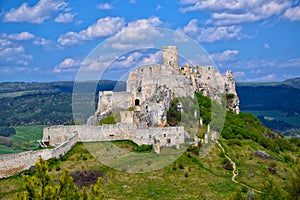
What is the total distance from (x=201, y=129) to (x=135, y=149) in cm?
1116

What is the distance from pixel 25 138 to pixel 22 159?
94.3 m

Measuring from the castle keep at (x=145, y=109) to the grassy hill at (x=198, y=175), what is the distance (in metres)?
1.39

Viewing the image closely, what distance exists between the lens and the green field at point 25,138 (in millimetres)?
113412

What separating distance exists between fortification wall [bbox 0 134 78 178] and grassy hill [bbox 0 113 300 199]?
85cm

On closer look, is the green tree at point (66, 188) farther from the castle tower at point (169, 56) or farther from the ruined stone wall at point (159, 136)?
the castle tower at point (169, 56)

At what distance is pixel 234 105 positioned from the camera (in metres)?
71.2

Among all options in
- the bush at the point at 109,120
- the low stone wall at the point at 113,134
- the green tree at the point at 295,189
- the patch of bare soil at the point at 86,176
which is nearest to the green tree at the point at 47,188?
the green tree at the point at 295,189

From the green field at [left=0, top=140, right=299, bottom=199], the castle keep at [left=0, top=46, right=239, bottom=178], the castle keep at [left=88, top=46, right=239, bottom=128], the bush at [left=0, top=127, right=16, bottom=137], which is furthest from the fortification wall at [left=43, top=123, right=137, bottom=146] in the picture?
the bush at [left=0, top=127, right=16, bottom=137]

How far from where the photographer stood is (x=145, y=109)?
2140 inches

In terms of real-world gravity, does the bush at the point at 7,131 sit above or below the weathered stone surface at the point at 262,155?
below

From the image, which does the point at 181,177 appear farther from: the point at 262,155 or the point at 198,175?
the point at 262,155

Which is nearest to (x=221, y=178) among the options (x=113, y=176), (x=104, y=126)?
(x=113, y=176)

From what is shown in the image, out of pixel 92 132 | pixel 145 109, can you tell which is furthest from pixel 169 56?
pixel 92 132

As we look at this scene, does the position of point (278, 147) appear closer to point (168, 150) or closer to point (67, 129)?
point (168, 150)
